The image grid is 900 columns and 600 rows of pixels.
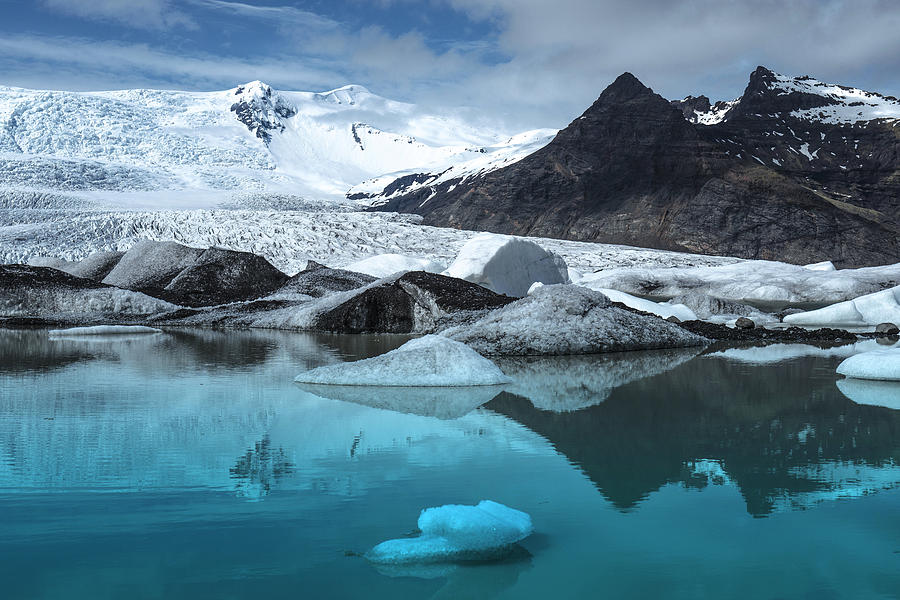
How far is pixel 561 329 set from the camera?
8.08 m

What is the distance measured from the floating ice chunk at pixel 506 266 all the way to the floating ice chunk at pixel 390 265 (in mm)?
1578

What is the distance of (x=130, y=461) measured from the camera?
340 centimetres

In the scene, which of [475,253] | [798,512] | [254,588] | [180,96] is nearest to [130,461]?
[254,588]

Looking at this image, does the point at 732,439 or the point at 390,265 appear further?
the point at 390,265

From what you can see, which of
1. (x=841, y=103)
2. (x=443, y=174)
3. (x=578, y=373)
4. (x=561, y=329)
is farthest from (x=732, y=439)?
(x=443, y=174)

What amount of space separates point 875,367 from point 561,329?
112 inches

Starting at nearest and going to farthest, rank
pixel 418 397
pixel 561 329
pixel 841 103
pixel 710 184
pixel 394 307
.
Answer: pixel 418 397
pixel 561 329
pixel 394 307
pixel 710 184
pixel 841 103

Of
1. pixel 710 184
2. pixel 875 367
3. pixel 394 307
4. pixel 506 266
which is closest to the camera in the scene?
pixel 875 367

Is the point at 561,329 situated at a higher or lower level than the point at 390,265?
lower

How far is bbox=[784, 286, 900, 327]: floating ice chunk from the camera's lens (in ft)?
48.3

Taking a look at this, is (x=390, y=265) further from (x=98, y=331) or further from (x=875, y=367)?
(x=875, y=367)

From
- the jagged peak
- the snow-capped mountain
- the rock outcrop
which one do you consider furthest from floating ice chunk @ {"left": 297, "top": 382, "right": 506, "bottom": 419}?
the jagged peak

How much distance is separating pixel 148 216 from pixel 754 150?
91.1 meters

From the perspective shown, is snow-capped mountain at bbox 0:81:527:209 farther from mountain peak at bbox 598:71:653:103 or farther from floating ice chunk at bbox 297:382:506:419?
mountain peak at bbox 598:71:653:103
